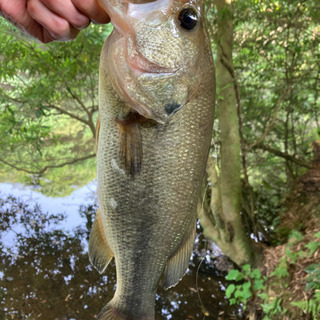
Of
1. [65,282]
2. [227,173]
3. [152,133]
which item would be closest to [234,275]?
[227,173]

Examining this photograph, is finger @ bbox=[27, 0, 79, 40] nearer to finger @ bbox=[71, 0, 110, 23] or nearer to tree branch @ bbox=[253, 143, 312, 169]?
finger @ bbox=[71, 0, 110, 23]

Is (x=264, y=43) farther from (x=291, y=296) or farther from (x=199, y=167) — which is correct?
(x=199, y=167)

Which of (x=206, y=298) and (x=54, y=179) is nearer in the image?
(x=206, y=298)

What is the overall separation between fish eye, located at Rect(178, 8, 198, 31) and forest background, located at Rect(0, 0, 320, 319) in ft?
6.14

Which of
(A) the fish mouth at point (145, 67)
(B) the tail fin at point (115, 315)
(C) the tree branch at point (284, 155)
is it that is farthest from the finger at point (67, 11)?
(C) the tree branch at point (284, 155)

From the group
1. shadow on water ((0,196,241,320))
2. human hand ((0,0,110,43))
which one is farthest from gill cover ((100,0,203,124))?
shadow on water ((0,196,241,320))

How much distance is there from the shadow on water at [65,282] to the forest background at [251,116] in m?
0.36

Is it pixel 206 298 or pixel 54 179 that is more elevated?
pixel 54 179

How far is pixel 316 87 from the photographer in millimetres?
4309

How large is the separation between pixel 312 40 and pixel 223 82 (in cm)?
119

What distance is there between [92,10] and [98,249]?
101 cm

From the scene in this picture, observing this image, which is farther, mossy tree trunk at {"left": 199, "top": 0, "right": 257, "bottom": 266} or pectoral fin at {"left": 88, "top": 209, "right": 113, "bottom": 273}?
mossy tree trunk at {"left": 199, "top": 0, "right": 257, "bottom": 266}

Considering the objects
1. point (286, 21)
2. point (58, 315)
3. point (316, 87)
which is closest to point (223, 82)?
point (286, 21)

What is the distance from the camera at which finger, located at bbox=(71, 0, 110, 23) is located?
104 centimetres
